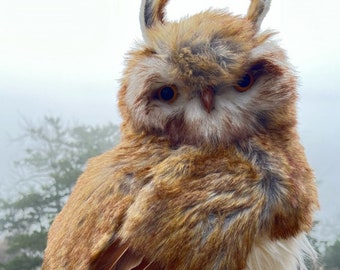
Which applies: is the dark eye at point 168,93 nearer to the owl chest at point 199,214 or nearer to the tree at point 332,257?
the owl chest at point 199,214

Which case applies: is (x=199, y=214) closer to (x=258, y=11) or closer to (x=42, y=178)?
(x=258, y=11)

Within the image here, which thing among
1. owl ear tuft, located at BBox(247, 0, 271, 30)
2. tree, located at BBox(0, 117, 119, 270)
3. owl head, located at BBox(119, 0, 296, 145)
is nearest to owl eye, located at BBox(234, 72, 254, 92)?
owl head, located at BBox(119, 0, 296, 145)

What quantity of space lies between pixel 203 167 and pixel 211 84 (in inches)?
3.9

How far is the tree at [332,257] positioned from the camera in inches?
40.8

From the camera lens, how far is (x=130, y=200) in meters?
0.58

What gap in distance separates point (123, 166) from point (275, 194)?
198mm

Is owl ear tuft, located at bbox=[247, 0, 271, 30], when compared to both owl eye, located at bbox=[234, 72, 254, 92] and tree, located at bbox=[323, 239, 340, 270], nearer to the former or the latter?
owl eye, located at bbox=[234, 72, 254, 92]

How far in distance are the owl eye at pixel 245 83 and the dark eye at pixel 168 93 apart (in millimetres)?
76

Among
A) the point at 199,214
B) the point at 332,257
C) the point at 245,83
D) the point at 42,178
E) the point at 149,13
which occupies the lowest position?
the point at 332,257

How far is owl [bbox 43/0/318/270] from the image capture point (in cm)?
54

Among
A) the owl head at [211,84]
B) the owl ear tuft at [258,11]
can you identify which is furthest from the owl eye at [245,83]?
the owl ear tuft at [258,11]

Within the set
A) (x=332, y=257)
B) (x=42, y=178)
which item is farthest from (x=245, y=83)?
(x=42, y=178)

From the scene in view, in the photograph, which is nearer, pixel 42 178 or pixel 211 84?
pixel 211 84

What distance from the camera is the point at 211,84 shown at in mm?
574
